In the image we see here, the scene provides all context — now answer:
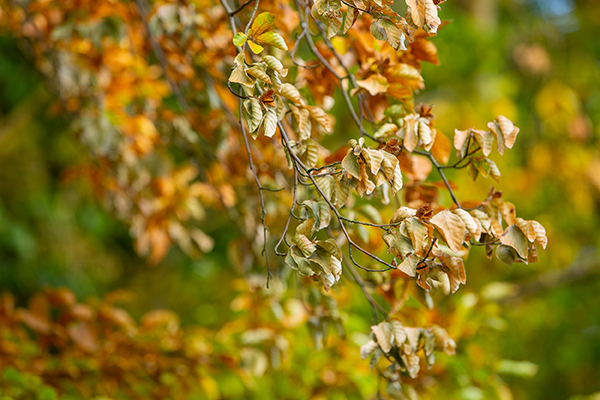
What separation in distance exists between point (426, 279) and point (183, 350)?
0.89 m

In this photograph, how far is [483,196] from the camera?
276 centimetres

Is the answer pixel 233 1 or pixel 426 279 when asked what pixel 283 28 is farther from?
pixel 426 279

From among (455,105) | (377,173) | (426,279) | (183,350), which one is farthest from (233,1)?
(455,105)

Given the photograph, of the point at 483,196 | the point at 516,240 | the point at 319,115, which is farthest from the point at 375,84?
the point at 483,196

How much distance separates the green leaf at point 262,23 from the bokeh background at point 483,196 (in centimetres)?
204

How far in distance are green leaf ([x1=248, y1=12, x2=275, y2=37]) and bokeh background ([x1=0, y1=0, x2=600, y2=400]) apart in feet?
6.71

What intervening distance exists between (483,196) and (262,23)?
7.54ft

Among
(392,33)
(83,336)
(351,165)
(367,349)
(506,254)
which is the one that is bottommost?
(83,336)

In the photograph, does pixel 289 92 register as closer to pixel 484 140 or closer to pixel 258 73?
pixel 258 73

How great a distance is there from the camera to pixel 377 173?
0.70 metres

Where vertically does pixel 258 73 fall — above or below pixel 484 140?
above

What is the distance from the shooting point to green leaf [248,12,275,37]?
75cm

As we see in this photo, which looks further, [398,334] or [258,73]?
[398,334]

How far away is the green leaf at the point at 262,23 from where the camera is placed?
750 millimetres
